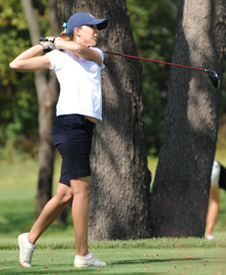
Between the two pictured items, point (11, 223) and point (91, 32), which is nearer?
point (91, 32)

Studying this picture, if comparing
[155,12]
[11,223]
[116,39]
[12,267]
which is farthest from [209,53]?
[155,12]

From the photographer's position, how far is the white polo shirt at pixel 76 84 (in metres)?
4.18

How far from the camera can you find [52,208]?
4332 mm

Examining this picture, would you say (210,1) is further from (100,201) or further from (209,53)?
(100,201)

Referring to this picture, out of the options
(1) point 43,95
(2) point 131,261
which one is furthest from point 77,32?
(1) point 43,95

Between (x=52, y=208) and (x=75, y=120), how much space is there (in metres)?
0.72

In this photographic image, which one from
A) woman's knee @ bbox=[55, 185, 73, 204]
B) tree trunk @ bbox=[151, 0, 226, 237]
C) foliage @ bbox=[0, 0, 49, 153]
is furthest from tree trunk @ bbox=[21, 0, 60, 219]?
woman's knee @ bbox=[55, 185, 73, 204]

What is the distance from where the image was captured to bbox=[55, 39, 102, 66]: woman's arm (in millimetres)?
4199

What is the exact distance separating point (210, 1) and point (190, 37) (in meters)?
0.51

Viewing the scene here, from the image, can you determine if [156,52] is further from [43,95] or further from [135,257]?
[135,257]

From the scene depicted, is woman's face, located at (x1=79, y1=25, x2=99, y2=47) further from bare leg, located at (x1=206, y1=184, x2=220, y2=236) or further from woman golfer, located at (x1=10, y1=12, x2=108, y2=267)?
bare leg, located at (x1=206, y1=184, x2=220, y2=236)

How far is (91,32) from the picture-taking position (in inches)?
176

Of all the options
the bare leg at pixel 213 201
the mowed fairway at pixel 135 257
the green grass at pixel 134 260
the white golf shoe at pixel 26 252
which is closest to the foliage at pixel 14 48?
the bare leg at pixel 213 201

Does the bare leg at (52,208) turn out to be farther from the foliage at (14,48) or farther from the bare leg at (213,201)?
the foliage at (14,48)
